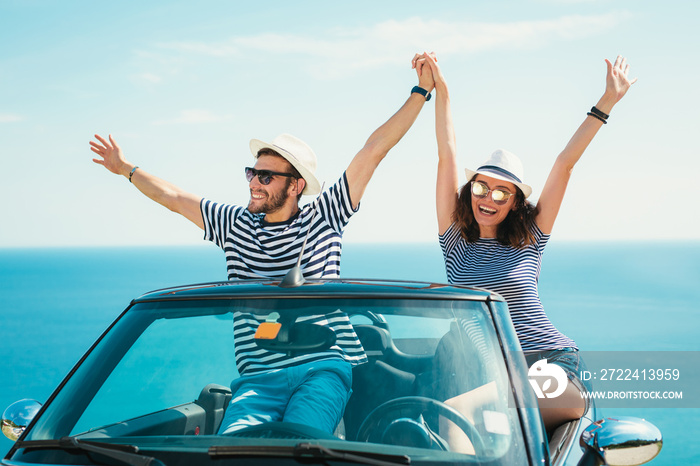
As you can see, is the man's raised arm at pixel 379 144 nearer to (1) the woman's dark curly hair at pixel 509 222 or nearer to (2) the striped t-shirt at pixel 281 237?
(2) the striped t-shirt at pixel 281 237

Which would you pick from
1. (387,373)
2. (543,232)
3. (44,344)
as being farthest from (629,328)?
(387,373)

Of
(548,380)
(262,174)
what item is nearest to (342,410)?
(548,380)

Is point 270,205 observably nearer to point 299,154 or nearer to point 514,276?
point 299,154

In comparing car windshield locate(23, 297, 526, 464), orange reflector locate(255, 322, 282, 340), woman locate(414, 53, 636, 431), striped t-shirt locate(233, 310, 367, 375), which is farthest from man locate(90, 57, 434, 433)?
orange reflector locate(255, 322, 282, 340)

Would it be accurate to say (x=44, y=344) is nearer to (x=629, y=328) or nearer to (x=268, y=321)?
(x=629, y=328)

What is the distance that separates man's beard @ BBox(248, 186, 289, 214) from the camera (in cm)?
388

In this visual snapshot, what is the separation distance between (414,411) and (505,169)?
8.27ft

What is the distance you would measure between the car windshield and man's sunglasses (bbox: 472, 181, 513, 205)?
1.67 meters

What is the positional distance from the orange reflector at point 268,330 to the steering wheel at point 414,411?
422 millimetres

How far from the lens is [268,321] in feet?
7.98

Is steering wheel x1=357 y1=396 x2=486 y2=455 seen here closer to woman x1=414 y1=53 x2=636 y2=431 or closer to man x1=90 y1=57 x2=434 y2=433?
man x1=90 y1=57 x2=434 y2=433

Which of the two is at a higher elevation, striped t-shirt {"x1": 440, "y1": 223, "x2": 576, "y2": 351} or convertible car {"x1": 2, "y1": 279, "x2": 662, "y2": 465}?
striped t-shirt {"x1": 440, "y1": 223, "x2": 576, "y2": 351}

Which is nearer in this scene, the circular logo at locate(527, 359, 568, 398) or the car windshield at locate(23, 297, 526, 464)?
the car windshield at locate(23, 297, 526, 464)

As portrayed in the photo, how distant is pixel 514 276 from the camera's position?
406cm
